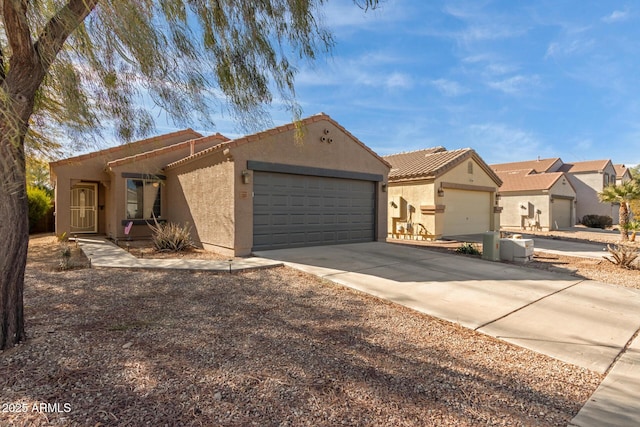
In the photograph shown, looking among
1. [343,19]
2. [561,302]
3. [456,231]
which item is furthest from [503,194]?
[343,19]

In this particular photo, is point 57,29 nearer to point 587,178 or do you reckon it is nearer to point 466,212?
point 466,212

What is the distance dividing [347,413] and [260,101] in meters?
4.25

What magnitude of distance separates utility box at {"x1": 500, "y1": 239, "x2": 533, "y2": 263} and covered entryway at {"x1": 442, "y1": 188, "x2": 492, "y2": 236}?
609 centimetres

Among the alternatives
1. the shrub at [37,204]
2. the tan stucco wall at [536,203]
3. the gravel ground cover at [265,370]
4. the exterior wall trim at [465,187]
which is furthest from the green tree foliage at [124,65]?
the tan stucco wall at [536,203]

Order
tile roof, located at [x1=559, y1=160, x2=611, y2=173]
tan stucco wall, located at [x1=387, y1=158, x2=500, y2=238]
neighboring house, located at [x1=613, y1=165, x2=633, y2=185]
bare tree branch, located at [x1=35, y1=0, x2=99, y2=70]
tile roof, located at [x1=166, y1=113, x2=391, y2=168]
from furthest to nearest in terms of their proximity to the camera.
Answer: neighboring house, located at [x1=613, y1=165, x2=633, y2=185] < tile roof, located at [x1=559, y1=160, x2=611, y2=173] < tan stucco wall, located at [x1=387, y1=158, x2=500, y2=238] < tile roof, located at [x1=166, y1=113, x2=391, y2=168] < bare tree branch, located at [x1=35, y1=0, x2=99, y2=70]

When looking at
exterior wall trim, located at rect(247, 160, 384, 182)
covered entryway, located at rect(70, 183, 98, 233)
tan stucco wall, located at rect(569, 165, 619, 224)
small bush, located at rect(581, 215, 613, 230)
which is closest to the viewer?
exterior wall trim, located at rect(247, 160, 384, 182)

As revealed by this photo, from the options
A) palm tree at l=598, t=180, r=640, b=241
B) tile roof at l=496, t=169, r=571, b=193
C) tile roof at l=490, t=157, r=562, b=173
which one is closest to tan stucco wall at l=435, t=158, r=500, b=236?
palm tree at l=598, t=180, r=640, b=241

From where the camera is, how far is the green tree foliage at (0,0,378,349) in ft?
11.4

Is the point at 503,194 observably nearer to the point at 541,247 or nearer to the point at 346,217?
the point at 541,247

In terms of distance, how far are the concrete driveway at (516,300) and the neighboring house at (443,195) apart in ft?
20.4

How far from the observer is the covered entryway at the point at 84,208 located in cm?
1573

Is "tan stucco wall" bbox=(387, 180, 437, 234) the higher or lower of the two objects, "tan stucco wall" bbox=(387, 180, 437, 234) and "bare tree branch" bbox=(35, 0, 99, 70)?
the lower

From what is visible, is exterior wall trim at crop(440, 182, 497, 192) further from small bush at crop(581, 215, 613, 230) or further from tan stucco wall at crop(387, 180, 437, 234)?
small bush at crop(581, 215, 613, 230)

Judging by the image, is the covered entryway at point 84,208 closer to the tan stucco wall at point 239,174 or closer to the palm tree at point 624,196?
the tan stucco wall at point 239,174
